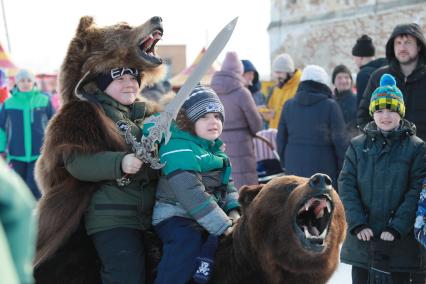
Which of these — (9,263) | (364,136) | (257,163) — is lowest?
(257,163)

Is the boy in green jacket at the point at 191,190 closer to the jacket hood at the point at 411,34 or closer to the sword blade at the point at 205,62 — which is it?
the sword blade at the point at 205,62

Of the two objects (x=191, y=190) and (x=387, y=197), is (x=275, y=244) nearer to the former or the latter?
(x=191, y=190)

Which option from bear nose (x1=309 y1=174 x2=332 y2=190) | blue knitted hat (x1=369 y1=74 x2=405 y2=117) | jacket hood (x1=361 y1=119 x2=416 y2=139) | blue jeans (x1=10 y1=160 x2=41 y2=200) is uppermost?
blue knitted hat (x1=369 y1=74 x2=405 y2=117)

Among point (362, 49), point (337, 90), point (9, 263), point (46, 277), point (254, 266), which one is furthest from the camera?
point (337, 90)

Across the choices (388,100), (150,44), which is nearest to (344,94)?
(388,100)

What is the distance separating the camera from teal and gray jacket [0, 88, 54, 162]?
8188 mm

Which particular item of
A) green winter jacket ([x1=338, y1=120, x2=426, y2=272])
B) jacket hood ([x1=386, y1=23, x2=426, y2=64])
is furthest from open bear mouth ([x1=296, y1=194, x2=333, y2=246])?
jacket hood ([x1=386, y1=23, x2=426, y2=64])

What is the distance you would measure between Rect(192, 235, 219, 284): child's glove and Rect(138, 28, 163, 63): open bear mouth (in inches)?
39.9

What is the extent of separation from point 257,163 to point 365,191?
3.21 metres

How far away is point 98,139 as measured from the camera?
3.33m

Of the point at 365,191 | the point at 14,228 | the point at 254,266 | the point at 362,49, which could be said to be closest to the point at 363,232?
the point at 365,191

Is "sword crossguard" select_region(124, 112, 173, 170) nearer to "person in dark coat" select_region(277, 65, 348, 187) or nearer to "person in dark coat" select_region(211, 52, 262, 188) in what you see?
"person in dark coat" select_region(277, 65, 348, 187)

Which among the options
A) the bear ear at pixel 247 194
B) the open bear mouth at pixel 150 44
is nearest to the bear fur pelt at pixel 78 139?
the open bear mouth at pixel 150 44

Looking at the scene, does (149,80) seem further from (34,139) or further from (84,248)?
(34,139)
